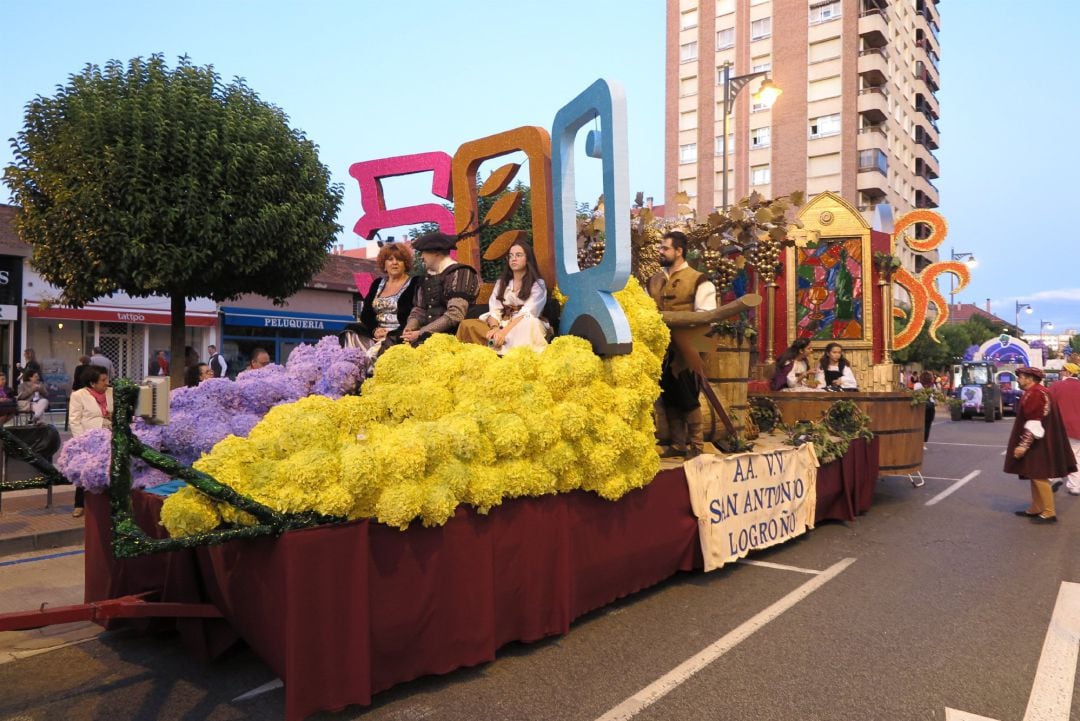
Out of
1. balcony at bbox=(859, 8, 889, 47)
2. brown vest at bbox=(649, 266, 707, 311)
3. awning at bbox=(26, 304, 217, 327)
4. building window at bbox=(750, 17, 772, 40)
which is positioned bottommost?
brown vest at bbox=(649, 266, 707, 311)

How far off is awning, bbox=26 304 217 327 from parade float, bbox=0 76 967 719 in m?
16.7

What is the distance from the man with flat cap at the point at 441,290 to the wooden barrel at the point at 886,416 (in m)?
4.56

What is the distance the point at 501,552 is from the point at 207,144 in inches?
374

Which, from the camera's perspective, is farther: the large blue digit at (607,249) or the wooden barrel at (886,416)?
the wooden barrel at (886,416)

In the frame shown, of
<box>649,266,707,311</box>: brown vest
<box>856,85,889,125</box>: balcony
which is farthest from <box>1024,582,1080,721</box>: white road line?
<box>856,85,889,125</box>: balcony

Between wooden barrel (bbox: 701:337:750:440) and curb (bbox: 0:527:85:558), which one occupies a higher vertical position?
wooden barrel (bbox: 701:337:750:440)

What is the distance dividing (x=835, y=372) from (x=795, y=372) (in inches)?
21.7

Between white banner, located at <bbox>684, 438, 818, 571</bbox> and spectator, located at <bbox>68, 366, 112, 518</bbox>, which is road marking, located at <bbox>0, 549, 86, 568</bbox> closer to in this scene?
spectator, located at <bbox>68, 366, 112, 518</bbox>

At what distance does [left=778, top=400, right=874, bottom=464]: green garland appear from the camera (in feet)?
22.9

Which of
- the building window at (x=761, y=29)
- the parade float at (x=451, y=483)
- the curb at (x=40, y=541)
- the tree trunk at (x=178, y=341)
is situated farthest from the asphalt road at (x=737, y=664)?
the building window at (x=761, y=29)

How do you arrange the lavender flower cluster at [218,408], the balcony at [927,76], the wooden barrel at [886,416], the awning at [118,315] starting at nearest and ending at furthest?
the lavender flower cluster at [218,408] → the wooden barrel at [886,416] → the awning at [118,315] → the balcony at [927,76]

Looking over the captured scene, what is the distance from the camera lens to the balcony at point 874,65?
41219mm

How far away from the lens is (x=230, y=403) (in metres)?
4.84

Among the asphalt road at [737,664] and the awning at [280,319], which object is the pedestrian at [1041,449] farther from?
the awning at [280,319]
